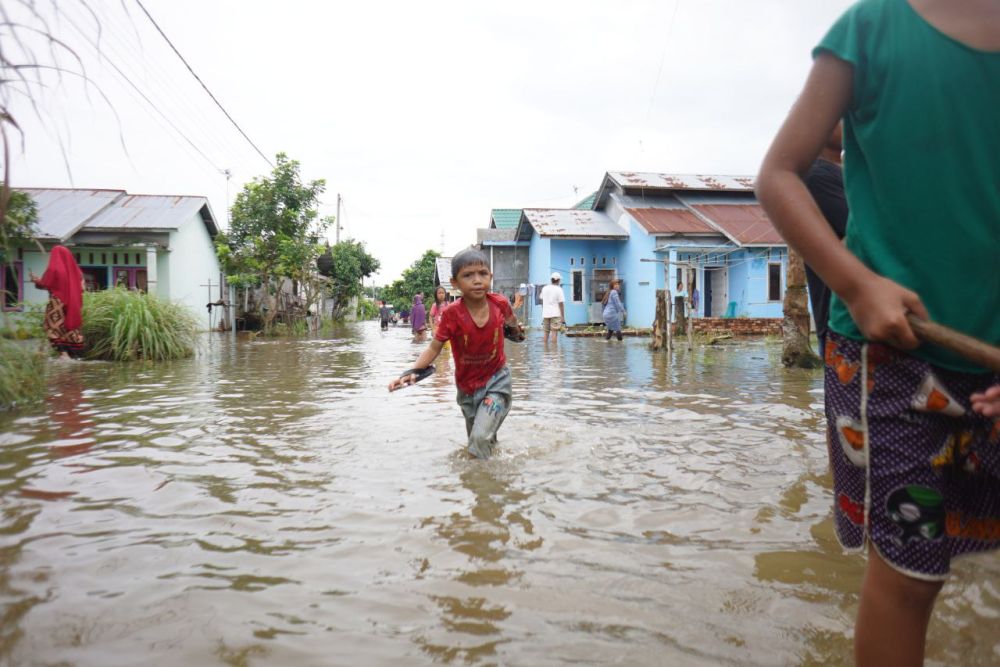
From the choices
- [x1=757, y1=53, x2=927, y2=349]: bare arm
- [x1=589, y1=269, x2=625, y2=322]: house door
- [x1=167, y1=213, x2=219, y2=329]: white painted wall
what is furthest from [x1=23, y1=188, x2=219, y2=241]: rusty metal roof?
[x1=757, y1=53, x2=927, y2=349]: bare arm

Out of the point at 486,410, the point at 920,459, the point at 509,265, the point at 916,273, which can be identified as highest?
the point at 509,265

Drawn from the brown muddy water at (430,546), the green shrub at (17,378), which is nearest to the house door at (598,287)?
the brown muddy water at (430,546)

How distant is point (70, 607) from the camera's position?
7.02ft

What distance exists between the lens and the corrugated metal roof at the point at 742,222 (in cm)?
2166

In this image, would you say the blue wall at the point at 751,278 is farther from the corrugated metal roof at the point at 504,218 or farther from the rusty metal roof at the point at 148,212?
the rusty metal roof at the point at 148,212

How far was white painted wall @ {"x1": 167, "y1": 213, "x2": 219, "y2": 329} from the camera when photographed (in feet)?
72.4

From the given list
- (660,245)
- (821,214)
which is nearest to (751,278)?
(660,245)

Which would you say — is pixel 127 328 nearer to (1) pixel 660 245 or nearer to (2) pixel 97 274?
(2) pixel 97 274

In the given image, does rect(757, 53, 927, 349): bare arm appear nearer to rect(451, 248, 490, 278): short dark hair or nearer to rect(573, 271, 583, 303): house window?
rect(451, 248, 490, 278): short dark hair

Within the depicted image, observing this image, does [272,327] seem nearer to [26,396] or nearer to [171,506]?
[26,396]

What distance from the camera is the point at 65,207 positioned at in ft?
70.3

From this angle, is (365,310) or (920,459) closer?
(920,459)

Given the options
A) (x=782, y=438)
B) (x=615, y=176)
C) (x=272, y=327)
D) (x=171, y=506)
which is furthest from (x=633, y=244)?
(x=171, y=506)

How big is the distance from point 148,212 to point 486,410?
21626 mm
